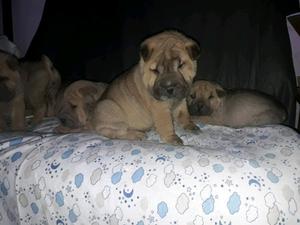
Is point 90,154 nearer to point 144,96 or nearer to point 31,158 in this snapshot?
point 31,158

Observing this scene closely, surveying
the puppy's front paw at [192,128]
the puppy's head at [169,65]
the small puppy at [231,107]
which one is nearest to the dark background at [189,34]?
the small puppy at [231,107]

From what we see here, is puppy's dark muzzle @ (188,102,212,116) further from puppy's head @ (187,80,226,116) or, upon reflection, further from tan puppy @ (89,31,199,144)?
tan puppy @ (89,31,199,144)

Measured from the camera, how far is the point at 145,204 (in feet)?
5.27

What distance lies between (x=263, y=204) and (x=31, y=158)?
1.15m

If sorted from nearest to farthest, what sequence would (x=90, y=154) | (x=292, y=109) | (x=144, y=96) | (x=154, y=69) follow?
(x=90, y=154), (x=154, y=69), (x=144, y=96), (x=292, y=109)

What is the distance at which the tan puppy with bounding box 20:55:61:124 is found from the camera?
294cm

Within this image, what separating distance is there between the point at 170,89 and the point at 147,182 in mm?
571

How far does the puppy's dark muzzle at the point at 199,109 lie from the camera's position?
274cm

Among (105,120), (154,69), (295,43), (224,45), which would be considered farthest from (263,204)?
(295,43)

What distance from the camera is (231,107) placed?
8.66 ft

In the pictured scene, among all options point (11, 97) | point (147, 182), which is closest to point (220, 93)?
point (147, 182)

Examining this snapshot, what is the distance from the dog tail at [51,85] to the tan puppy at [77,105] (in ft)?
0.75

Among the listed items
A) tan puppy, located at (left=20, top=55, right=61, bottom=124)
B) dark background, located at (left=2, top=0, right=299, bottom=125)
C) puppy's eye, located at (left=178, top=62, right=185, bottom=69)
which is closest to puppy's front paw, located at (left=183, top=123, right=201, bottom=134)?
puppy's eye, located at (left=178, top=62, right=185, bottom=69)

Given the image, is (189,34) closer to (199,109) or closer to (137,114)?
(199,109)
